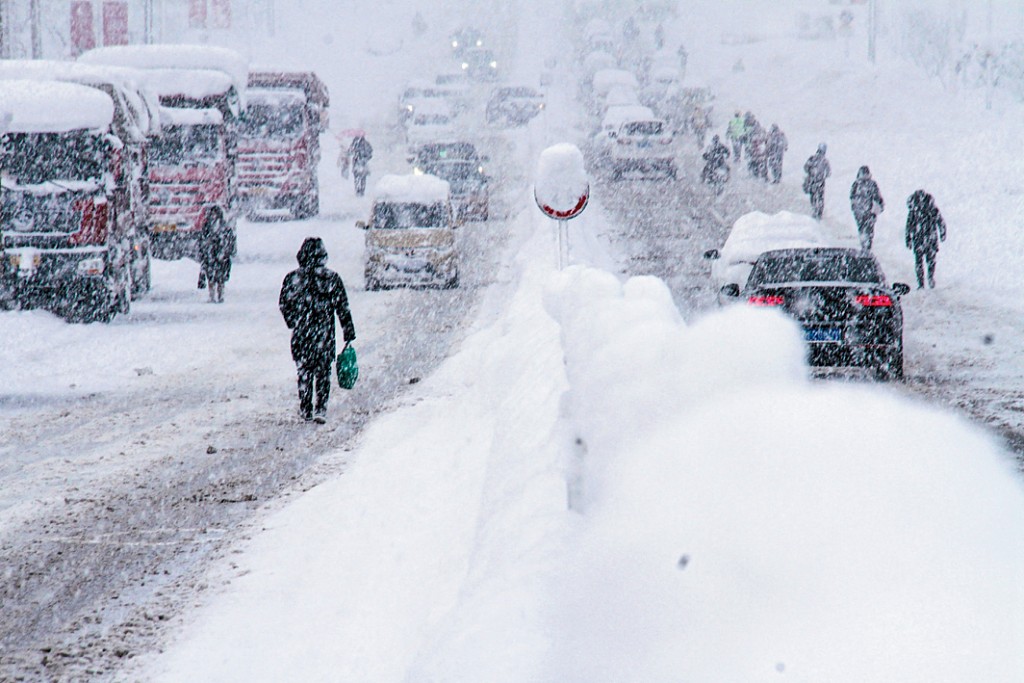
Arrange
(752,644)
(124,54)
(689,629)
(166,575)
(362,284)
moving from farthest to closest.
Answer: (124,54) → (362,284) → (166,575) → (689,629) → (752,644)

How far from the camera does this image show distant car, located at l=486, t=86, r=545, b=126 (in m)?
56.3

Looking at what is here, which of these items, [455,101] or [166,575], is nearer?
[166,575]

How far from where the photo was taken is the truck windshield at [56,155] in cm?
1684

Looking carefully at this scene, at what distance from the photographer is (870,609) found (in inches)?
102

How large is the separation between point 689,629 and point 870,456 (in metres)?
0.60

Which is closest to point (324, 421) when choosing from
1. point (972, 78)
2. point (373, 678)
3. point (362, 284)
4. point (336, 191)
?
point (373, 678)

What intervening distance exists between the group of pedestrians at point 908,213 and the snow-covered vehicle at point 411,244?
23.7 feet

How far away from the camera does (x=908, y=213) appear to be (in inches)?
808

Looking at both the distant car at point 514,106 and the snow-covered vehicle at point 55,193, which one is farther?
the distant car at point 514,106

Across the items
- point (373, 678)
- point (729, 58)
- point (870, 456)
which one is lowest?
point (373, 678)

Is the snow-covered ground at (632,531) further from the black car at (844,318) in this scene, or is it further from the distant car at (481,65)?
the distant car at (481,65)

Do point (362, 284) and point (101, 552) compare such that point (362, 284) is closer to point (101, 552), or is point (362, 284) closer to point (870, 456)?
point (101, 552)

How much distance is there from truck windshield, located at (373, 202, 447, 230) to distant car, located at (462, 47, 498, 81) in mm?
52935

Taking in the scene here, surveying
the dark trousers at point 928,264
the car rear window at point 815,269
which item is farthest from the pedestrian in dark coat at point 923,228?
the car rear window at point 815,269
